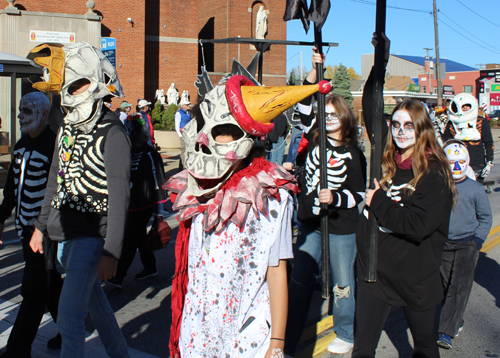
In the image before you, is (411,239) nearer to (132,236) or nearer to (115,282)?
(132,236)

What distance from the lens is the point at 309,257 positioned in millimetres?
3830

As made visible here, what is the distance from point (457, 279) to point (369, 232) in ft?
5.73

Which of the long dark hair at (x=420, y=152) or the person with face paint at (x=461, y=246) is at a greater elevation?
the long dark hair at (x=420, y=152)

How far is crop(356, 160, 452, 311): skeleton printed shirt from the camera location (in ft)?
9.09

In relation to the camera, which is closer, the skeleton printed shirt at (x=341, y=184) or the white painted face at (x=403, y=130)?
the white painted face at (x=403, y=130)

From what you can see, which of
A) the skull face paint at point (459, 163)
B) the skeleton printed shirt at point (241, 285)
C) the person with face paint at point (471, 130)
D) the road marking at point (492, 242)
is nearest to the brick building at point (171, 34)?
the person with face paint at point (471, 130)

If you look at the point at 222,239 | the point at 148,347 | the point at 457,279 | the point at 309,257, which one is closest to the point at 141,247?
the point at 148,347

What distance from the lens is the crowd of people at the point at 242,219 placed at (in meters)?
2.10

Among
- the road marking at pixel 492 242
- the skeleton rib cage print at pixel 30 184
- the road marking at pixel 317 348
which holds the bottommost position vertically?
the road marking at pixel 317 348

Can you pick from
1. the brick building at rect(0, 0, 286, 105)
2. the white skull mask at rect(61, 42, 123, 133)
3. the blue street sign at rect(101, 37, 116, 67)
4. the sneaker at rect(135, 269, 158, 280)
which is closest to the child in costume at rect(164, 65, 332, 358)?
the white skull mask at rect(61, 42, 123, 133)

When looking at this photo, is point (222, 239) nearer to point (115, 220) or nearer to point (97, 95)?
point (115, 220)

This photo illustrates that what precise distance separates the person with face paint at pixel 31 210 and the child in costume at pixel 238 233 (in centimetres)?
192

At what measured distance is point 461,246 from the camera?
4176 millimetres

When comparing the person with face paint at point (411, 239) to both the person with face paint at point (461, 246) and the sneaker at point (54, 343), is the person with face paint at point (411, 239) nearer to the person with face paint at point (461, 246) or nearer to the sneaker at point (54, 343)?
the person with face paint at point (461, 246)
